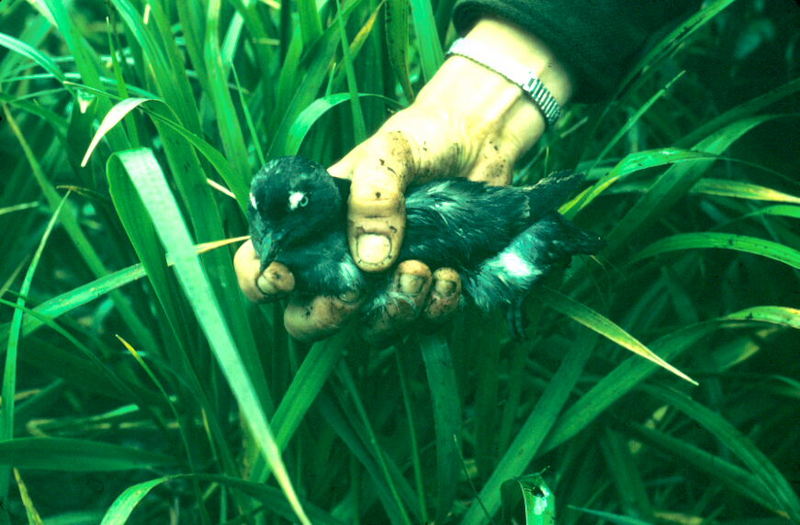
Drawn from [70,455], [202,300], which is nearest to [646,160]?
[202,300]

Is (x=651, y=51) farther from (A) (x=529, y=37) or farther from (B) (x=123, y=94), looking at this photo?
(B) (x=123, y=94)

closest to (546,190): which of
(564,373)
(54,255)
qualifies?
(564,373)

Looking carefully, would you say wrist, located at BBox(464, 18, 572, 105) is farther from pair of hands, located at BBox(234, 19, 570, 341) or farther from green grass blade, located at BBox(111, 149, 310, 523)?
green grass blade, located at BBox(111, 149, 310, 523)

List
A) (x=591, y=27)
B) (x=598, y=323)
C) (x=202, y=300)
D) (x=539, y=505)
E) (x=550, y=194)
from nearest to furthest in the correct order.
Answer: (x=202, y=300) < (x=539, y=505) < (x=598, y=323) < (x=550, y=194) < (x=591, y=27)

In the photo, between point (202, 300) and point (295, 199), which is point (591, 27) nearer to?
point (295, 199)

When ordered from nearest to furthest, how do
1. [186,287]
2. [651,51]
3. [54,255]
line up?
[186,287]
[651,51]
[54,255]

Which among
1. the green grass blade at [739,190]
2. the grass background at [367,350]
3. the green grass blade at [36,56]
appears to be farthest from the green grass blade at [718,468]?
the green grass blade at [36,56]
